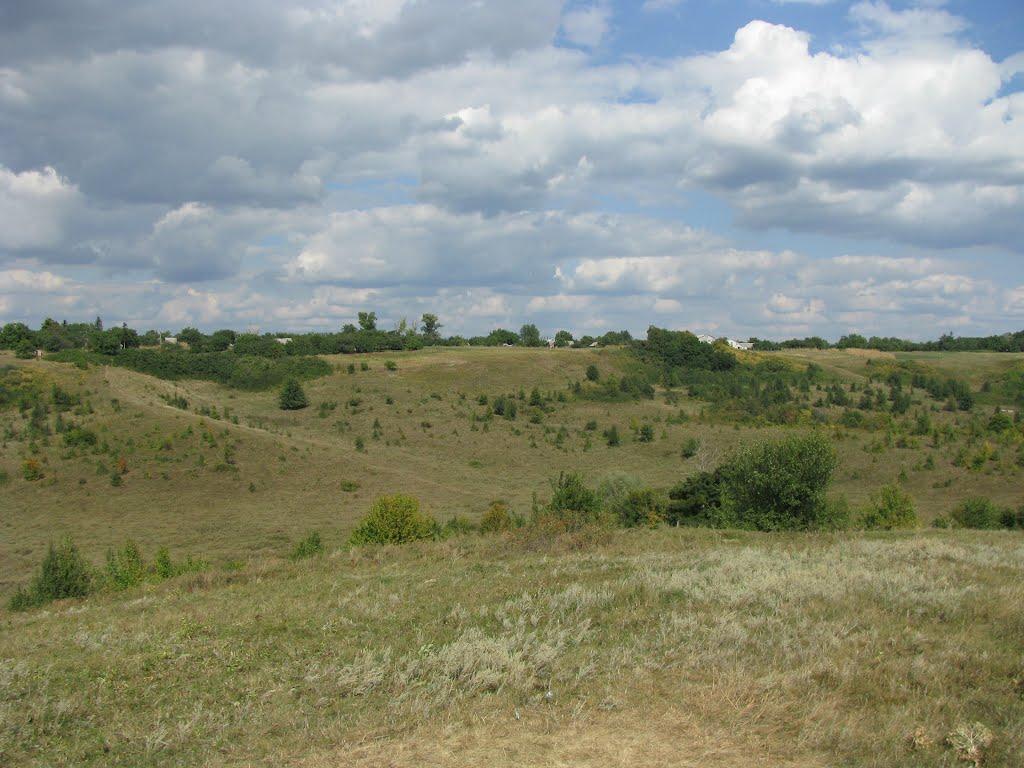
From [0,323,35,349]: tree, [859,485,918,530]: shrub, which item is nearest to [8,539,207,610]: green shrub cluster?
[859,485,918,530]: shrub

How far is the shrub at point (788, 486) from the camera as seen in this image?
93.6 feet

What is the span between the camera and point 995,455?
191ft

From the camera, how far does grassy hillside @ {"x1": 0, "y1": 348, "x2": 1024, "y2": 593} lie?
138 feet

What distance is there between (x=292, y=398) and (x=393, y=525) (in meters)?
62.1

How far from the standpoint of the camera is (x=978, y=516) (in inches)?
Result: 1422

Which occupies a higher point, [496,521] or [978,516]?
[496,521]

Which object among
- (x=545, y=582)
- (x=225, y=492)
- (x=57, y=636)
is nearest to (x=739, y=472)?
(x=545, y=582)

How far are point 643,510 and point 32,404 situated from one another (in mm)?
54257

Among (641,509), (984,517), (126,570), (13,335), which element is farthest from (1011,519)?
(13,335)

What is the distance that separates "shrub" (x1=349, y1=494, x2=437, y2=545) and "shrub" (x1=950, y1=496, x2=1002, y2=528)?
27239 mm

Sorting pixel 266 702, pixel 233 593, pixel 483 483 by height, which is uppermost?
pixel 266 702

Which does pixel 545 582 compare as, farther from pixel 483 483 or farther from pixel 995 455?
pixel 995 455

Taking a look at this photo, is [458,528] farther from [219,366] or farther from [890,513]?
[219,366]

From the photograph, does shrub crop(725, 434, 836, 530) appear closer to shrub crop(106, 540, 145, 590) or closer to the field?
the field
